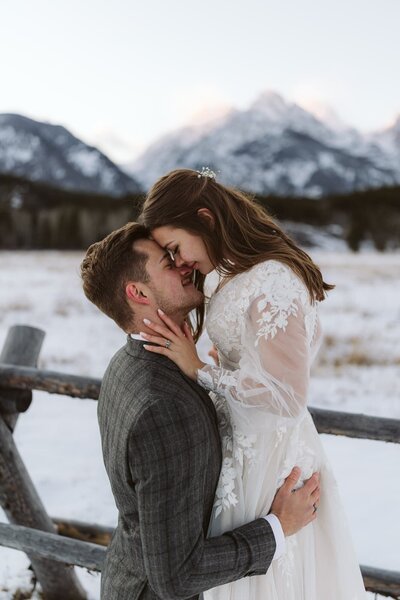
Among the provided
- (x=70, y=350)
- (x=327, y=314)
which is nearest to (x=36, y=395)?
(x=70, y=350)

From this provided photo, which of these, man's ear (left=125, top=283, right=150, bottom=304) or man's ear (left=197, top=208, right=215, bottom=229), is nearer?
man's ear (left=125, top=283, right=150, bottom=304)

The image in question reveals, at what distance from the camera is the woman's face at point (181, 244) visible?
1778mm

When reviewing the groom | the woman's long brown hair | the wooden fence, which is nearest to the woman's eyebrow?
the groom

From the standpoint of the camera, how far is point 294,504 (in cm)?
174

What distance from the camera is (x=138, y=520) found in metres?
1.54

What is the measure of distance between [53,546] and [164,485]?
6.04ft

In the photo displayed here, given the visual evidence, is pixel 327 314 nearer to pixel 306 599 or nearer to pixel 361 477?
pixel 361 477

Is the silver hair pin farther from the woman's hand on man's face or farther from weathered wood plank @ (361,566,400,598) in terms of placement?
weathered wood plank @ (361,566,400,598)

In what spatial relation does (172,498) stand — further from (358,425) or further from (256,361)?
(358,425)

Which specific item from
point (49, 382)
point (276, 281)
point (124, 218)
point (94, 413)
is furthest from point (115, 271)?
point (124, 218)

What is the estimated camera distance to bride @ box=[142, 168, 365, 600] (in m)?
1.62

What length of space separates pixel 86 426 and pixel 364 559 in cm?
368

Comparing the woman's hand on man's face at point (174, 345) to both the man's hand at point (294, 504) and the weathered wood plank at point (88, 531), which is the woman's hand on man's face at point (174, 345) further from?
the weathered wood plank at point (88, 531)

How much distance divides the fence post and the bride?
167cm
